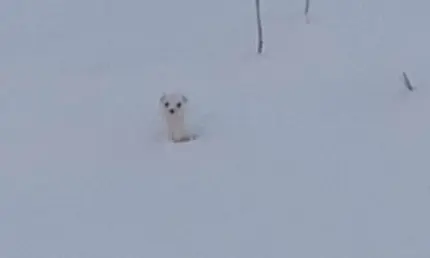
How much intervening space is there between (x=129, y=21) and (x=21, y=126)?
247 centimetres

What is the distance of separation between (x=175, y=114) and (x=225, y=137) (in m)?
0.32

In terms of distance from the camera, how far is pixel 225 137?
16.4 feet

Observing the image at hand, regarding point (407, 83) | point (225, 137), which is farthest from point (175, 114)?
point (407, 83)

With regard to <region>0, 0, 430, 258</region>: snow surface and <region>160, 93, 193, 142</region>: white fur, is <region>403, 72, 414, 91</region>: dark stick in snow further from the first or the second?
<region>160, 93, 193, 142</region>: white fur

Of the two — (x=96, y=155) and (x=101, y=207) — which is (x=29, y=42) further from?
(x=101, y=207)

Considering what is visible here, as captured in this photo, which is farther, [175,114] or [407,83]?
[407,83]

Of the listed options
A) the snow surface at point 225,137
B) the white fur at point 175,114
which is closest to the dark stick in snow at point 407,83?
the snow surface at point 225,137

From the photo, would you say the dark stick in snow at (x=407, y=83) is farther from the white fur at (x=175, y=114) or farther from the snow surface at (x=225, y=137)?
the white fur at (x=175, y=114)

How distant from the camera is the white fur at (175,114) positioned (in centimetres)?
485

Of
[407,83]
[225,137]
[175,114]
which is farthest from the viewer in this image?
[407,83]

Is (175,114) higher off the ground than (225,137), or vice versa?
(175,114)

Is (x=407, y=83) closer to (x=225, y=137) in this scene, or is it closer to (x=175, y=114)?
(x=225, y=137)

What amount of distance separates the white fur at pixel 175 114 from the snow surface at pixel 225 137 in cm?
7

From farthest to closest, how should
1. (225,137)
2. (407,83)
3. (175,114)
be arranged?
(407,83) < (225,137) < (175,114)
